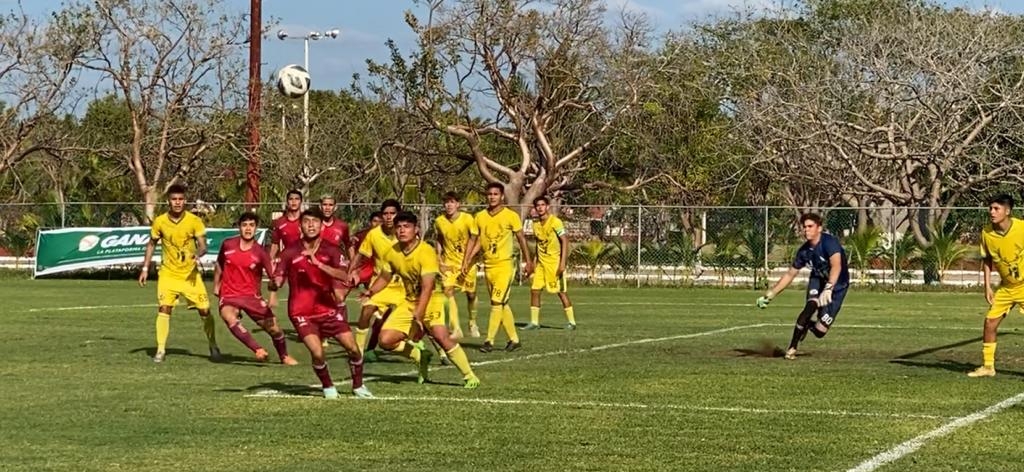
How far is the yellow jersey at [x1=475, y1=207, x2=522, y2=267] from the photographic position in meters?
18.6

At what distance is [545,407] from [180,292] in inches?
249

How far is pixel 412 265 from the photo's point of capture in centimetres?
1345

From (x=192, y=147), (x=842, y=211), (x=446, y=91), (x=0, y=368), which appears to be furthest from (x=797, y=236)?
(x=0, y=368)

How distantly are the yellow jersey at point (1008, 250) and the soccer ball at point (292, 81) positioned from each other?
56.4 ft

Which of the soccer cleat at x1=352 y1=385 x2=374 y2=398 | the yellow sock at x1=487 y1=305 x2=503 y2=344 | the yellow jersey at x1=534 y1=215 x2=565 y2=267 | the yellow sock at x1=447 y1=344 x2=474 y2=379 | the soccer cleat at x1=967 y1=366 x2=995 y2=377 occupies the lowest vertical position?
the soccer cleat at x1=352 y1=385 x2=374 y2=398

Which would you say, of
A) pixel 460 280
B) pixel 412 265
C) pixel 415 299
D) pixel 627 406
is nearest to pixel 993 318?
pixel 627 406

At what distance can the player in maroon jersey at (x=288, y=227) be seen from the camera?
1764 cm

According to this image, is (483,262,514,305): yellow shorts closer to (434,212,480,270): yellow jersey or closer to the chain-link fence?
(434,212,480,270): yellow jersey

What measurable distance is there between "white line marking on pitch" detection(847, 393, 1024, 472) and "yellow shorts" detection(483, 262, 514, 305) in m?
6.66

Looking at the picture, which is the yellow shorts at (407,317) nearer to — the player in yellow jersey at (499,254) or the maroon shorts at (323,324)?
the maroon shorts at (323,324)

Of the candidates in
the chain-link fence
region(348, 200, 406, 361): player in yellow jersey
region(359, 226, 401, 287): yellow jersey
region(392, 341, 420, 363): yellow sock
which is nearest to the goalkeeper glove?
region(392, 341, 420, 363): yellow sock

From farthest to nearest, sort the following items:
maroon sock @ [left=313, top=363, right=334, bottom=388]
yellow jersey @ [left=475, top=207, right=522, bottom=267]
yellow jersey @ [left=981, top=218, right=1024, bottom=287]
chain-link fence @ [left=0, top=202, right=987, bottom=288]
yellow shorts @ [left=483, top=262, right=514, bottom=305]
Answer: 1. chain-link fence @ [left=0, top=202, right=987, bottom=288]
2. yellow jersey @ [left=475, top=207, right=522, bottom=267]
3. yellow shorts @ [left=483, top=262, right=514, bottom=305]
4. yellow jersey @ [left=981, top=218, right=1024, bottom=287]
5. maroon sock @ [left=313, top=363, right=334, bottom=388]

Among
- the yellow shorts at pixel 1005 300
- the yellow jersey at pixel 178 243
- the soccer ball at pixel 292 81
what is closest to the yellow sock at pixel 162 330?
the yellow jersey at pixel 178 243

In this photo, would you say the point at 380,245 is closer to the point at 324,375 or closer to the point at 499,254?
the point at 324,375
